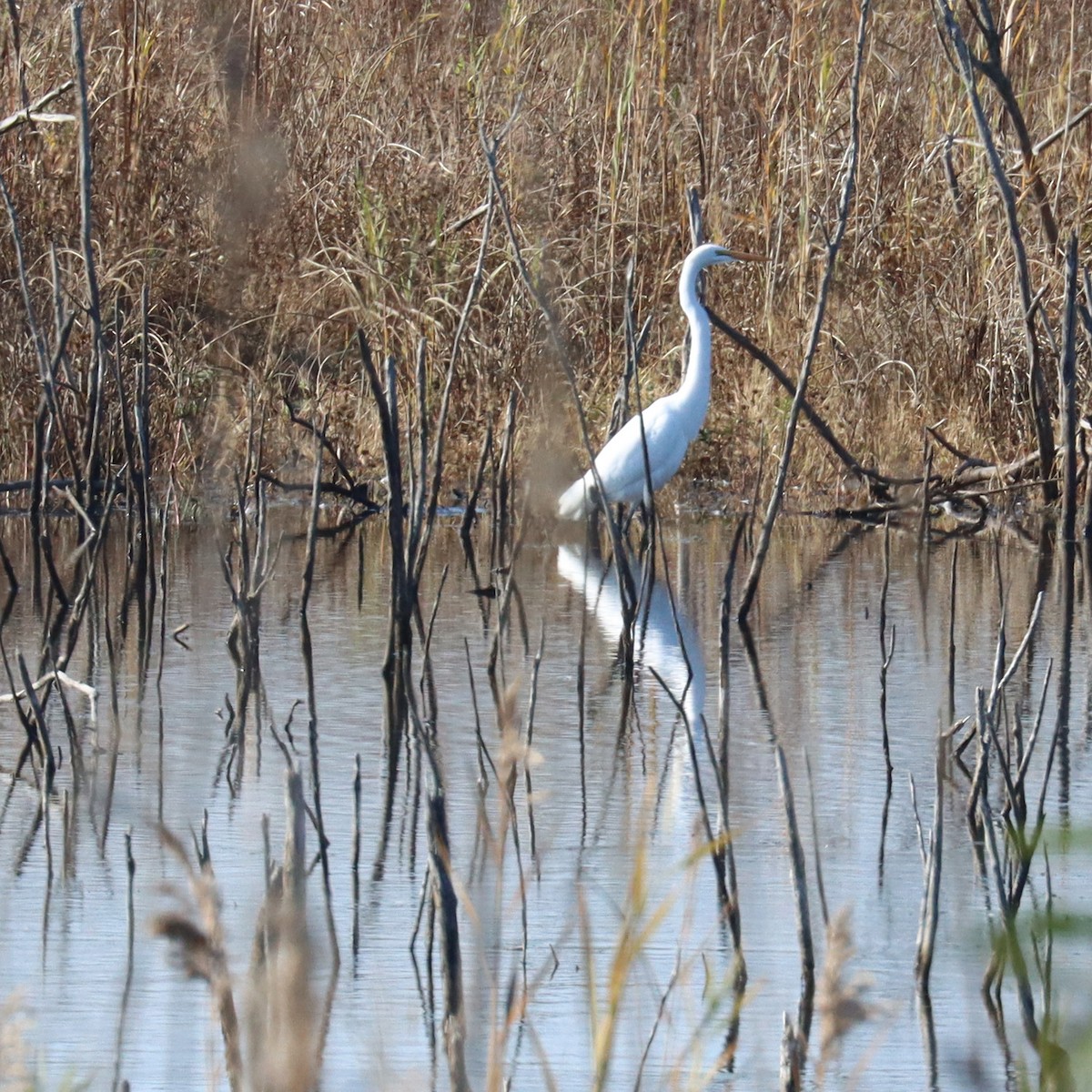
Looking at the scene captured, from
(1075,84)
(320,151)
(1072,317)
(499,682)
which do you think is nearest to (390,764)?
(499,682)

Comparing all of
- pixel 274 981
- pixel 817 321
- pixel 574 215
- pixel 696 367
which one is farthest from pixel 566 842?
pixel 574 215

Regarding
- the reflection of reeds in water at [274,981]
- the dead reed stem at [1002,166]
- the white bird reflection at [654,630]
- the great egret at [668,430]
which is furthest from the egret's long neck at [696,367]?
the reflection of reeds in water at [274,981]

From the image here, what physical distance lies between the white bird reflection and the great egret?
1.05 feet

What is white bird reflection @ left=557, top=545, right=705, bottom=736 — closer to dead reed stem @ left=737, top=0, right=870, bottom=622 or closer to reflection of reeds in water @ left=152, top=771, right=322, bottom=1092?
dead reed stem @ left=737, top=0, right=870, bottom=622

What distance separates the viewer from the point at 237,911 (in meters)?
3.22

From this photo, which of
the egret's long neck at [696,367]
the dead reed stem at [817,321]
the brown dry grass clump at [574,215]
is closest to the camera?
the dead reed stem at [817,321]

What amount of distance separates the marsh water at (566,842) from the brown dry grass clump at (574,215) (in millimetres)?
2211

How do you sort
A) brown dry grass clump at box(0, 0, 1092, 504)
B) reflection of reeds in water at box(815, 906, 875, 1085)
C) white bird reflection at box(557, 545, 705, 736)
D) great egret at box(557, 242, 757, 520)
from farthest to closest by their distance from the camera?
1. brown dry grass clump at box(0, 0, 1092, 504)
2. great egret at box(557, 242, 757, 520)
3. white bird reflection at box(557, 545, 705, 736)
4. reflection of reeds in water at box(815, 906, 875, 1085)

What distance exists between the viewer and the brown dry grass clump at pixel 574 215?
859 cm

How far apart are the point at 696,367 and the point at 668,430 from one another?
Result: 0.30 m

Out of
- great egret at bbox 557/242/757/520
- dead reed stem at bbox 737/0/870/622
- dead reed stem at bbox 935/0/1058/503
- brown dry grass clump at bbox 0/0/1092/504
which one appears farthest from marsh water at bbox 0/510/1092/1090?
brown dry grass clump at bbox 0/0/1092/504

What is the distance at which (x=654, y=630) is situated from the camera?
19.8 ft

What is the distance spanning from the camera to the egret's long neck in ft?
25.7

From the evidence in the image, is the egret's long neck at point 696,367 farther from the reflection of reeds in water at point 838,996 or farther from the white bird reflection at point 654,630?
the reflection of reeds in water at point 838,996
